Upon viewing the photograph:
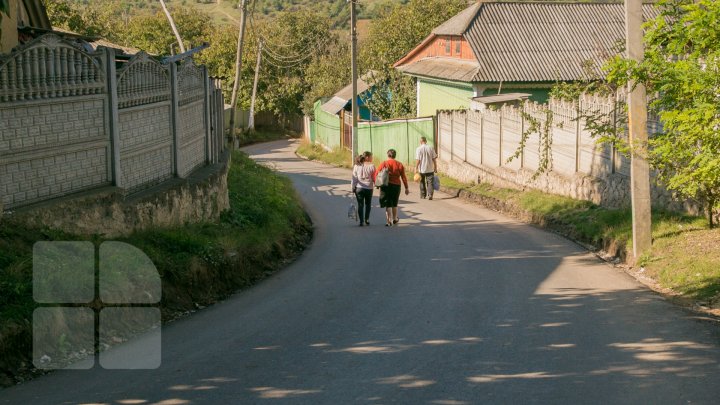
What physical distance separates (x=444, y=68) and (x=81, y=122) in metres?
31.0

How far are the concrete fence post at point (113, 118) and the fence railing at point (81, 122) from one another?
0.04ft

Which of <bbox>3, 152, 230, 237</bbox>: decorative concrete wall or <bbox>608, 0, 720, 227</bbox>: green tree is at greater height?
<bbox>608, 0, 720, 227</bbox>: green tree

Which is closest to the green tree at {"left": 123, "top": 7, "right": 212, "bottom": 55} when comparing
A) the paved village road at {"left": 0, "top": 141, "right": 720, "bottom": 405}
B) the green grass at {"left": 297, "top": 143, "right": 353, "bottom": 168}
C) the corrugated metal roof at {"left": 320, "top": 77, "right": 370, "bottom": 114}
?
the green grass at {"left": 297, "top": 143, "right": 353, "bottom": 168}

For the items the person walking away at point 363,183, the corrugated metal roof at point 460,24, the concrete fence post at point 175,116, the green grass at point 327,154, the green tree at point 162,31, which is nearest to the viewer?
the concrete fence post at point 175,116

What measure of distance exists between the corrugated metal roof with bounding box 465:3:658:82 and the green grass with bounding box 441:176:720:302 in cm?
1631

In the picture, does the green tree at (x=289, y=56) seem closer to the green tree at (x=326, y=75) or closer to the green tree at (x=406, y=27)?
the green tree at (x=326, y=75)

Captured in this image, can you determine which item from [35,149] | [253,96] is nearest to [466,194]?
[35,149]

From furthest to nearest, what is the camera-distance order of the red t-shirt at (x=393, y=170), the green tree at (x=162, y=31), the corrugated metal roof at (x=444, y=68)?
the green tree at (x=162, y=31) → the corrugated metal roof at (x=444, y=68) → the red t-shirt at (x=393, y=170)

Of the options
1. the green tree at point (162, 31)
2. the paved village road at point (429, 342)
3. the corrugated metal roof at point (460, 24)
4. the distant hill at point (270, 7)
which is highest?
the distant hill at point (270, 7)

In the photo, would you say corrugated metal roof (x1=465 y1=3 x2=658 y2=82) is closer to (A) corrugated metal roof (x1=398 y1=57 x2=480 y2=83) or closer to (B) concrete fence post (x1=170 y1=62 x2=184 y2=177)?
(A) corrugated metal roof (x1=398 y1=57 x2=480 y2=83)

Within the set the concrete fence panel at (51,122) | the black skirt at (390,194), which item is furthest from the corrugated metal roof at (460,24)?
the concrete fence panel at (51,122)

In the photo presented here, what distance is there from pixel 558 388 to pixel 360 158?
1318 centimetres

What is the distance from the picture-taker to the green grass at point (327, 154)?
46969 millimetres

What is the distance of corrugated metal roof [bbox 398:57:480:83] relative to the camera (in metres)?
38.1
